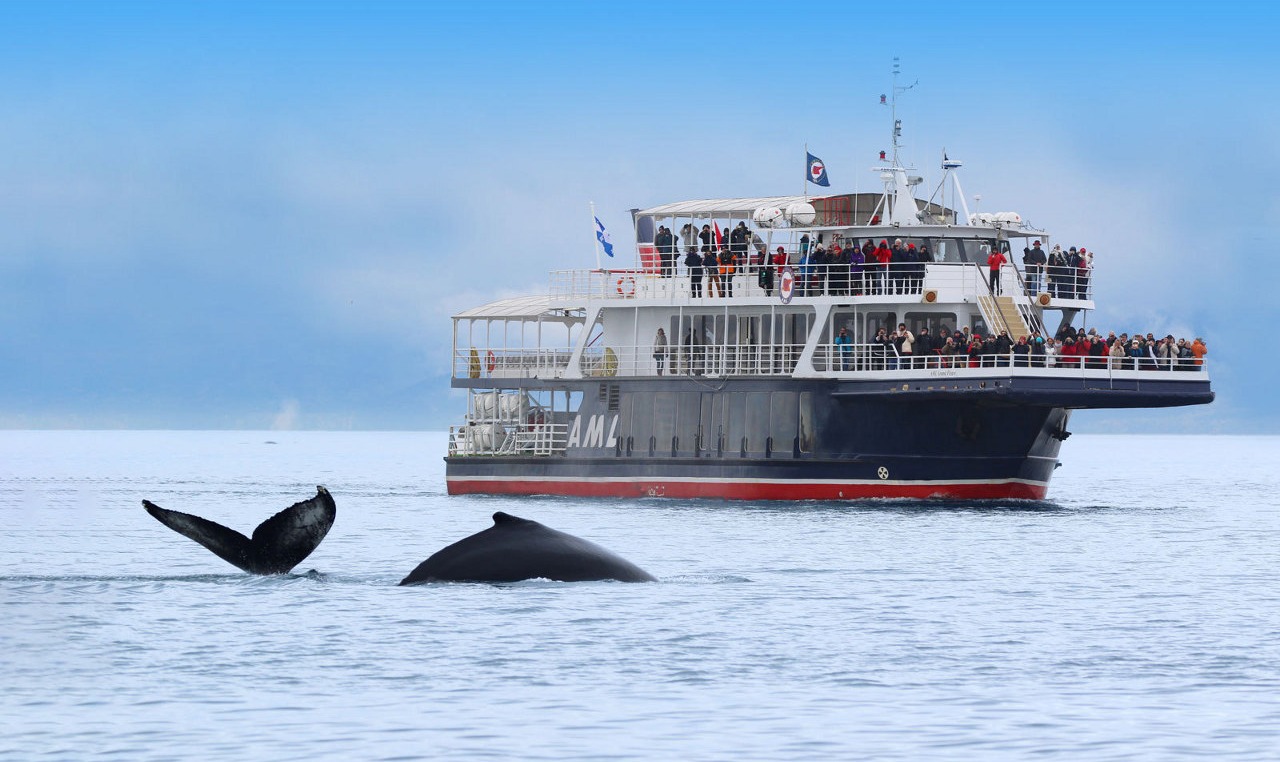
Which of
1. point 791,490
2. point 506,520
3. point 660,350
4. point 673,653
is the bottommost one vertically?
point 673,653

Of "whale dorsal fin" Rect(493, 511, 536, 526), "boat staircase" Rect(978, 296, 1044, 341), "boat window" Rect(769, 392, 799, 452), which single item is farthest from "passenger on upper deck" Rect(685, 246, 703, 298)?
"whale dorsal fin" Rect(493, 511, 536, 526)

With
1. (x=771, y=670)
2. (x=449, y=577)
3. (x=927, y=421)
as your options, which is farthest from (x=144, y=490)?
(x=771, y=670)

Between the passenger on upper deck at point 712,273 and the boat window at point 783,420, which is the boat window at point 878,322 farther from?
the passenger on upper deck at point 712,273

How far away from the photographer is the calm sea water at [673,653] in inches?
845

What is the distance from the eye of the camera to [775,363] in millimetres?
64938

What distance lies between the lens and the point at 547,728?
72.3ft

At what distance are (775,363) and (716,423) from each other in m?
2.64

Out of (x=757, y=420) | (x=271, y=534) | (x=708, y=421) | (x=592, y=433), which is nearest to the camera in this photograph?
(x=271, y=534)

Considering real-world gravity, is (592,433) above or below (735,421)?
below

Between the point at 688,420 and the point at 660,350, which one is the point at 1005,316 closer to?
the point at 688,420

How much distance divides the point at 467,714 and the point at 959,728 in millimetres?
5121

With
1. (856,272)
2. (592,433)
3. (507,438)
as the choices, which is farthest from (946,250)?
(507,438)

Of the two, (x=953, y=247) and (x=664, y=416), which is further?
(x=664, y=416)

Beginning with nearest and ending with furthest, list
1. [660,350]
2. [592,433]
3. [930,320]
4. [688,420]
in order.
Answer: [930,320]
[688,420]
[660,350]
[592,433]
